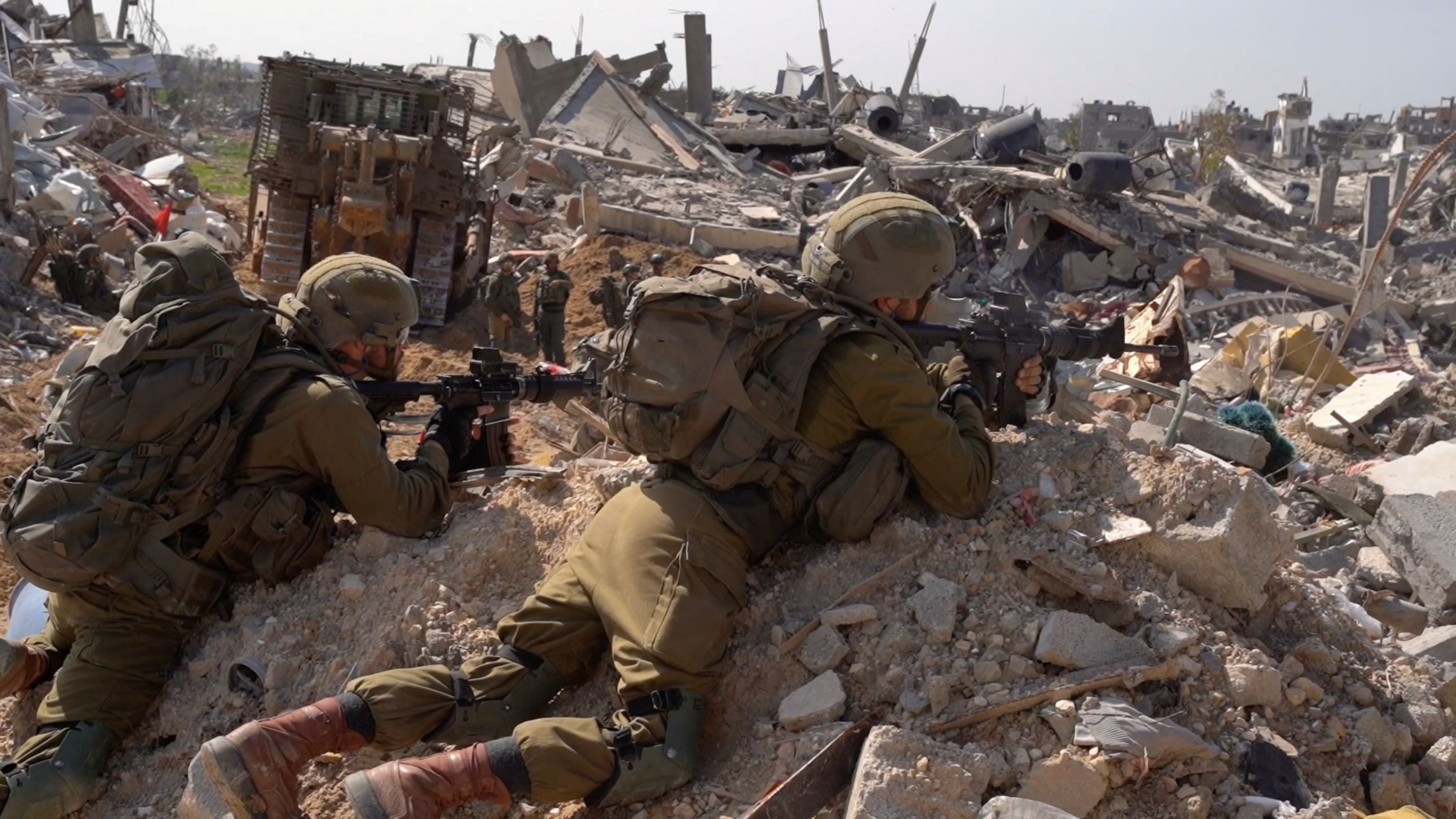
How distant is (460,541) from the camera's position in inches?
159

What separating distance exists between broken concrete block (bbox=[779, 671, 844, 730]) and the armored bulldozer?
30.8ft

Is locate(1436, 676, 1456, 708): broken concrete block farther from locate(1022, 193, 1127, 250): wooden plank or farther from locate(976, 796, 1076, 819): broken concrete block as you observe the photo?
locate(1022, 193, 1127, 250): wooden plank

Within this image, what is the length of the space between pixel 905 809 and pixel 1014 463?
145 cm

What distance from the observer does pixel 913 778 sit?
2.96m

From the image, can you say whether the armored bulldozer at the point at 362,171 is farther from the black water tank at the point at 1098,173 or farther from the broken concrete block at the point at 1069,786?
the broken concrete block at the point at 1069,786

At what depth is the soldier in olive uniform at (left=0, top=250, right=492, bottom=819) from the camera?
3.62 meters

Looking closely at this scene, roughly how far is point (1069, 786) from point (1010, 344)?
5.64 ft

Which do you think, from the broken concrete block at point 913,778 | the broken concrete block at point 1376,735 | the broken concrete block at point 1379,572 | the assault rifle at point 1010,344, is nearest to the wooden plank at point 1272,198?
the broken concrete block at point 1379,572

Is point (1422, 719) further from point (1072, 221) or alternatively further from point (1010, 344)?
point (1072, 221)

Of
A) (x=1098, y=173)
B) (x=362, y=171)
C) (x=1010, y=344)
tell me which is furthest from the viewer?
(x=1098, y=173)

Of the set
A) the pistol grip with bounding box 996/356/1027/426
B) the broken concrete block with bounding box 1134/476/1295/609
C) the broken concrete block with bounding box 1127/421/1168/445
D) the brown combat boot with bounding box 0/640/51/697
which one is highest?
the pistol grip with bounding box 996/356/1027/426

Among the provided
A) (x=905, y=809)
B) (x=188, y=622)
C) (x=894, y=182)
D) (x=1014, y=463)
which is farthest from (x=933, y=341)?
(x=894, y=182)

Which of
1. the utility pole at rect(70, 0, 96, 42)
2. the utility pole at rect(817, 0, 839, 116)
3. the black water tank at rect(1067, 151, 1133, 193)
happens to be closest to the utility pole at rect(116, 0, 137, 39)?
the utility pole at rect(70, 0, 96, 42)

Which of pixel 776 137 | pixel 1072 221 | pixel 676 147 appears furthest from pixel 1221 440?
pixel 776 137
